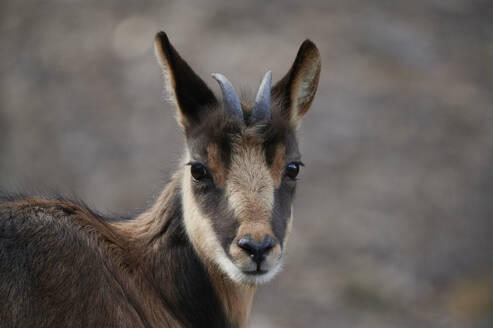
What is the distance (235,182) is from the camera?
751 cm

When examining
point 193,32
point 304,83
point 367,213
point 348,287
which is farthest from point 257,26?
point 304,83

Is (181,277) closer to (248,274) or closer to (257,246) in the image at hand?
(248,274)

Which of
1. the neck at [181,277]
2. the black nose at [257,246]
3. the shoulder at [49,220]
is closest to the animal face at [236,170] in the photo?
the black nose at [257,246]

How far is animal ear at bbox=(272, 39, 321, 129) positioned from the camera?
27.0 feet

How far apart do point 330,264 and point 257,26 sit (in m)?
10.9

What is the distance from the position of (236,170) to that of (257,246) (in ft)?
3.52

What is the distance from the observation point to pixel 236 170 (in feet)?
24.9

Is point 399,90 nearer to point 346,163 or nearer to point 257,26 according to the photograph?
point 346,163

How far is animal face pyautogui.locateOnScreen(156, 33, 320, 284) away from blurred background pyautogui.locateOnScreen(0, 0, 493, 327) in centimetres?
1076

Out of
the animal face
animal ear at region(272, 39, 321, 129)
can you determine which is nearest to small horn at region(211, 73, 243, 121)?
the animal face

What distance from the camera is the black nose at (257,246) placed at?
22.5 feet

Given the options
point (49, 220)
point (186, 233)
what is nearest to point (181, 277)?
point (186, 233)

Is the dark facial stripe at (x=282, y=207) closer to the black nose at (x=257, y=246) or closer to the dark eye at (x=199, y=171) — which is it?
the black nose at (x=257, y=246)

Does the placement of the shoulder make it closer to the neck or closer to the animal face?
the neck
